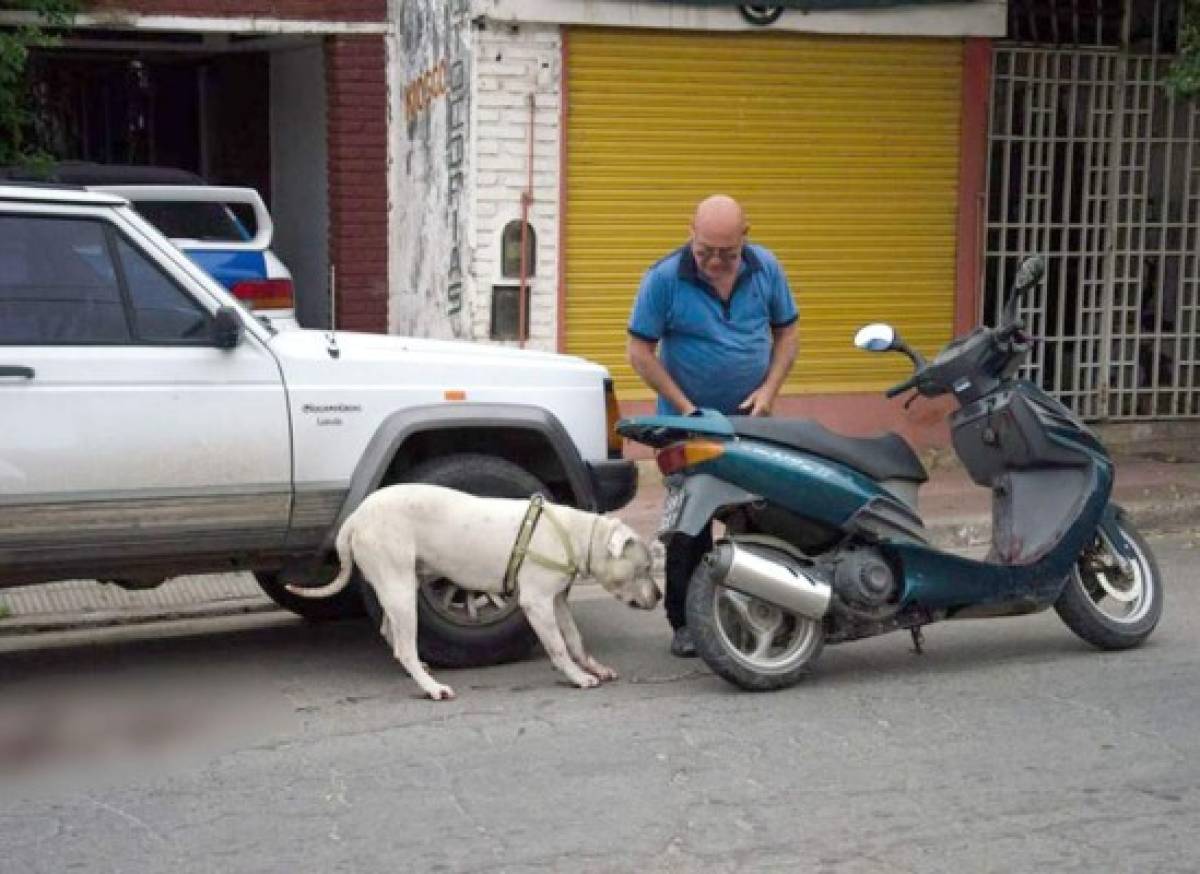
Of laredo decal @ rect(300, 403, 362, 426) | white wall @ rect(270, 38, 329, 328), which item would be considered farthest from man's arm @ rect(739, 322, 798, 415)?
white wall @ rect(270, 38, 329, 328)

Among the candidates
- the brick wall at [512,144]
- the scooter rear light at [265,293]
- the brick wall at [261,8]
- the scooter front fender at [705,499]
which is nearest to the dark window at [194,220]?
the scooter rear light at [265,293]

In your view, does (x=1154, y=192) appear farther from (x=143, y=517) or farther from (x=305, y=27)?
(x=143, y=517)

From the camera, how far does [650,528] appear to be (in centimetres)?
1024

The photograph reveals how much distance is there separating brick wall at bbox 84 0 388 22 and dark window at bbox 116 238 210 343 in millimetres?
5502

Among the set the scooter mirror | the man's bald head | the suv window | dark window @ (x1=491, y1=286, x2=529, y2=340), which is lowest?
dark window @ (x1=491, y1=286, x2=529, y2=340)

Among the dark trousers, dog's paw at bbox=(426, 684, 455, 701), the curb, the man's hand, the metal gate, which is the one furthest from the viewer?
the metal gate

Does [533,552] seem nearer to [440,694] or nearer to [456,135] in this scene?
[440,694]

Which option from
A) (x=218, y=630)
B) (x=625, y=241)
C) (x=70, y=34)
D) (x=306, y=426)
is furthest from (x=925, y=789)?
(x=70, y=34)

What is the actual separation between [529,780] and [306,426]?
1.82 m

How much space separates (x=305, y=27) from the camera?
12.3 m

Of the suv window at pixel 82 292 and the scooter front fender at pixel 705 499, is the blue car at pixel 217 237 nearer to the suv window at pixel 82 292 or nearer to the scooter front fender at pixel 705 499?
the suv window at pixel 82 292

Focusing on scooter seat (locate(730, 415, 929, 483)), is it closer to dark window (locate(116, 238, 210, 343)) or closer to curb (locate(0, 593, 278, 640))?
dark window (locate(116, 238, 210, 343))

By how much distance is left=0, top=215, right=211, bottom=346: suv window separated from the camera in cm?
662

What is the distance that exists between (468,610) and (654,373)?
1191 millimetres
